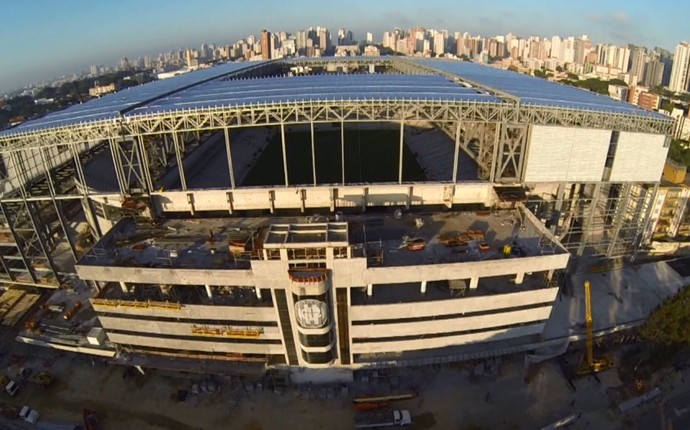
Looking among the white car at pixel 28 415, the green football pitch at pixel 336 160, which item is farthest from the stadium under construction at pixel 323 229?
the green football pitch at pixel 336 160

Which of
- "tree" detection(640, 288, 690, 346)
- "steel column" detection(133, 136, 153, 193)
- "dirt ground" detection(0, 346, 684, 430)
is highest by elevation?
"steel column" detection(133, 136, 153, 193)

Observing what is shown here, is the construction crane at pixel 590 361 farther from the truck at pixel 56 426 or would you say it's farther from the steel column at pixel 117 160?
the steel column at pixel 117 160

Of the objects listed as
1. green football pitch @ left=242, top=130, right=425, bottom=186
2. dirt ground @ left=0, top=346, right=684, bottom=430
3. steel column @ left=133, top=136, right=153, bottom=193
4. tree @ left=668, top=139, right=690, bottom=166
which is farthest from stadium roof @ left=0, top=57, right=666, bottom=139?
tree @ left=668, top=139, right=690, bottom=166

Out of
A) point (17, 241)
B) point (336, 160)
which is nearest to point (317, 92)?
point (336, 160)

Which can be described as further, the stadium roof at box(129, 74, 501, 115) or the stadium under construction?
the stadium roof at box(129, 74, 501, 115)

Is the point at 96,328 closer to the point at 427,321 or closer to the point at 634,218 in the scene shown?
the point at 427,321

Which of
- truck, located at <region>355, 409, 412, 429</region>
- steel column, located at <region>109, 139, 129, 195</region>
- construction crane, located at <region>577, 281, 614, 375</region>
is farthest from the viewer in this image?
steel column, located at <region>109, 139, 129, 195</region>

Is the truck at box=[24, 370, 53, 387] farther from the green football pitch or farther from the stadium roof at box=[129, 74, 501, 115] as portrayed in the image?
the green football pitch
